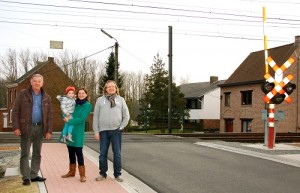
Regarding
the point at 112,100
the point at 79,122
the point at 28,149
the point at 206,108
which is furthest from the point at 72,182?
the point at 206,108

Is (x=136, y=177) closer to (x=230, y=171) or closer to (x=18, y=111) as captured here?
(x=230, y=171)

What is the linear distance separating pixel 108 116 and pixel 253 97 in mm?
29017

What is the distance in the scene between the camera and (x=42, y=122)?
22.3ft

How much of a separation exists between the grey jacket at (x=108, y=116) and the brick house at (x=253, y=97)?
24.7 m

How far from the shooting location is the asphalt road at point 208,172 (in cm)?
704

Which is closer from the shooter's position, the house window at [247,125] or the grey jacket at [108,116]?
the grey jacket at [108,116]

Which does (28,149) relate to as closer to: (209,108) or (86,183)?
(86,183)

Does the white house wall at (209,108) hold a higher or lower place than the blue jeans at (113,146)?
higher

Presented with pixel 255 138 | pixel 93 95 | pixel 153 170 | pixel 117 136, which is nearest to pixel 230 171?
pixel 153 170

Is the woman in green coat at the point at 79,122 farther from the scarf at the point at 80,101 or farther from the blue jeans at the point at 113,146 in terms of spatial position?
the blue jeans at the point at 113,146

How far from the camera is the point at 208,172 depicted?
27.9ft

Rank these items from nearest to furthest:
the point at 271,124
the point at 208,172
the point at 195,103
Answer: the point at 208,172, the point at 271,124, the point at 195,103

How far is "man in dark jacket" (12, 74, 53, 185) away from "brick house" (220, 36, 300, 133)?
83.9 feet

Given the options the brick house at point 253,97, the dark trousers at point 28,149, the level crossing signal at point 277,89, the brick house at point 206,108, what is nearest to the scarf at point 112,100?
the dark trousers at point 28,149
